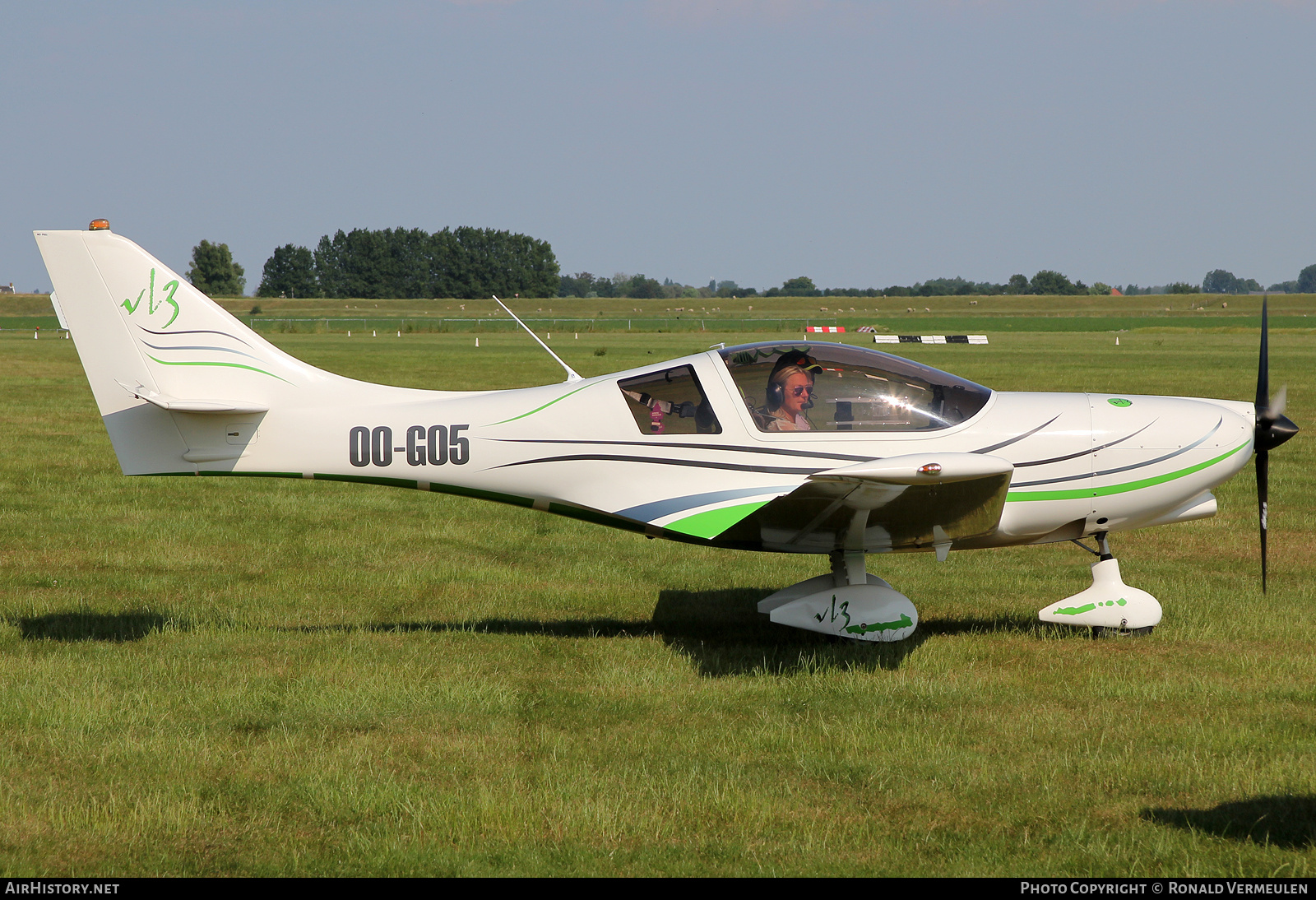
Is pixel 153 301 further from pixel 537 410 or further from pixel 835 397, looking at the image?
pixel 835 397

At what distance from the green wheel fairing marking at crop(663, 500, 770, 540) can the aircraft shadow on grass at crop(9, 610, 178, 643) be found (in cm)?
407

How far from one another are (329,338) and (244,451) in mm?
57718

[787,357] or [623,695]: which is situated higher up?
[787,357]

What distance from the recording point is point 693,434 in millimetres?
7270

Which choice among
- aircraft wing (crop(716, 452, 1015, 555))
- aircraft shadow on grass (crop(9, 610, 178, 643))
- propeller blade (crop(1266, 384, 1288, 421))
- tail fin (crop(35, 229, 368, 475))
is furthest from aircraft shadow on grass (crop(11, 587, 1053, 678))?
propeller blade (crop(1266, 384, 1288, 421))

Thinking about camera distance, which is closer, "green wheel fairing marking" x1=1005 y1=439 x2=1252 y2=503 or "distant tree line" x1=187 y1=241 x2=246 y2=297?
"green wheel fairing marking" x1=1005 y1=439 x2=1252 y2=503

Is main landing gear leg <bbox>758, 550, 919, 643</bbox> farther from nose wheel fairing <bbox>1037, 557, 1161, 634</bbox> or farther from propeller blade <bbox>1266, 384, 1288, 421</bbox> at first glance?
propeller blade <bbox>1266, 384, 1288, 421</bbox>

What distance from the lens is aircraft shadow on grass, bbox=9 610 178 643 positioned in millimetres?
7727

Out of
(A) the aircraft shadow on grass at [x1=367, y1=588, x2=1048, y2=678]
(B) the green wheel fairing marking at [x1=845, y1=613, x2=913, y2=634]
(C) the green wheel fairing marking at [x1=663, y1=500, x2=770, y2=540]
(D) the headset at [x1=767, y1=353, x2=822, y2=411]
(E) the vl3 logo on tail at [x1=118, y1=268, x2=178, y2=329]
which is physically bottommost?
(A) the aircraft shadow on grass at [x1=367, y1=588, x2=1048, y2=678]

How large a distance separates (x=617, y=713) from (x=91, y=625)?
174 inches

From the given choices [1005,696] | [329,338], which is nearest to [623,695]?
[1005,696]

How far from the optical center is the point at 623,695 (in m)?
6.54

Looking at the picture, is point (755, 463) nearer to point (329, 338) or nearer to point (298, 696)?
point (298, 696)

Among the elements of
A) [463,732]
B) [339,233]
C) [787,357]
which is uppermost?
[339,233]
